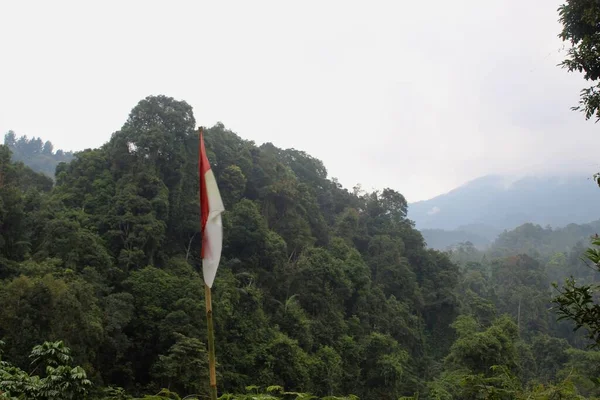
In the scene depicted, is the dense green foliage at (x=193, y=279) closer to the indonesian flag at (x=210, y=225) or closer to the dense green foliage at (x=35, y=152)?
the indonesian flag at (x=210, y=225)

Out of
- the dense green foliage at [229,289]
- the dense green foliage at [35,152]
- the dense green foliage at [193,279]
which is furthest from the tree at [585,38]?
the dense green foliage at [35,152]

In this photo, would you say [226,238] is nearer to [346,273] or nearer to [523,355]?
[346,273]

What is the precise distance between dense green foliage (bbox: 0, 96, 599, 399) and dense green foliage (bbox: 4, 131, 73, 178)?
41538 mm

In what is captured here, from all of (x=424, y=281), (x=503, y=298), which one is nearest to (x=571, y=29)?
(x=424, y=281)

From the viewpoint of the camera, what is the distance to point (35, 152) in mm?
66062

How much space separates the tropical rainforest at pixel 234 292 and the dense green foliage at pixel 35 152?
41.8m

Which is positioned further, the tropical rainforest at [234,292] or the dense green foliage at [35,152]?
the dense green foliage at [35,152]

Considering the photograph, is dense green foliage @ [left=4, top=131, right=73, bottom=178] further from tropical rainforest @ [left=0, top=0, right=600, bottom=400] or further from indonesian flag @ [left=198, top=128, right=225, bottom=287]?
indonesian flag @ [left=198, top=128, right=225, bottom=287]

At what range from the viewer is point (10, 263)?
1408cm

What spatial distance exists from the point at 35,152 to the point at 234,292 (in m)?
62.6

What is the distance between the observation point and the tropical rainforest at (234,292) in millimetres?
11039

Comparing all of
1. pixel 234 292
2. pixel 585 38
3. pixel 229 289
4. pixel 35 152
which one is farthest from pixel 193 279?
pixel 35 152

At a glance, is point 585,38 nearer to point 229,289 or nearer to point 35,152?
point 229,289

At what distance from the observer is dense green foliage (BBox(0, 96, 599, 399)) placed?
1335cm
